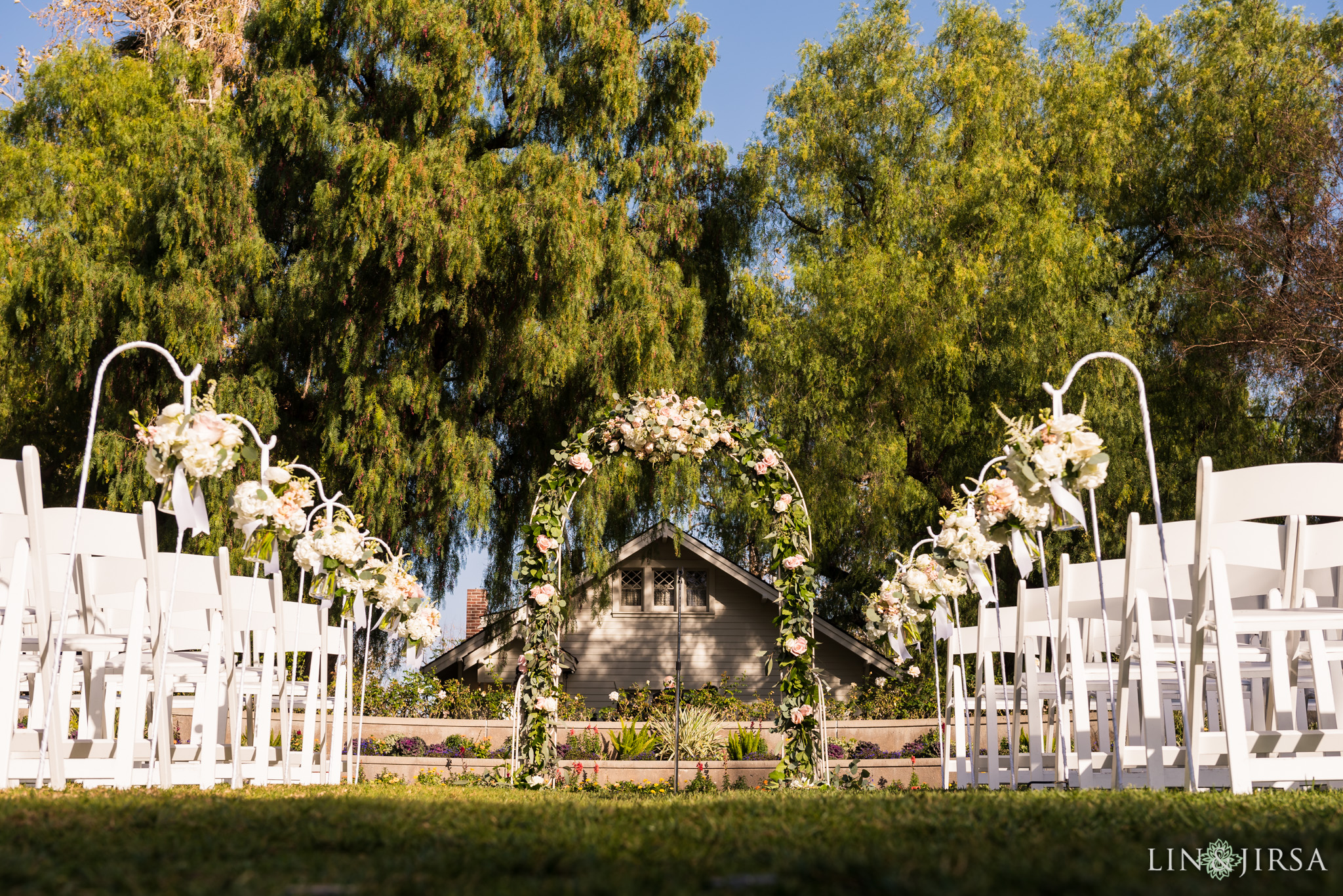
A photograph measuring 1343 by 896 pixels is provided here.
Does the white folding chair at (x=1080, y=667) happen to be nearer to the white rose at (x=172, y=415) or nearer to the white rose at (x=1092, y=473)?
the white rose at (x=1092, y=473)

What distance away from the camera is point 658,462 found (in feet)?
29.3

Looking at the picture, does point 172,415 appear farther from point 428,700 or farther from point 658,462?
point 428,700

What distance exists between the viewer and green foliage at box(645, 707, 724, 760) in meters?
12.3

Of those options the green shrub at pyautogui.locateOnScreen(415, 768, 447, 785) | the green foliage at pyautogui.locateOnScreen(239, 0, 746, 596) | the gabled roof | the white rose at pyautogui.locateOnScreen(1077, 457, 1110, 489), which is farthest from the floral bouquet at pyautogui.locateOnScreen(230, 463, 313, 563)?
the gabled roof

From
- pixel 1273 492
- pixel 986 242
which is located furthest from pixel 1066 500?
pixel 986 242

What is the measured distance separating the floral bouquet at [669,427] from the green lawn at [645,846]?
604 cm

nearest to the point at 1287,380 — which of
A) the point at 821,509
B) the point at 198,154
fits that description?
the point at 821,509

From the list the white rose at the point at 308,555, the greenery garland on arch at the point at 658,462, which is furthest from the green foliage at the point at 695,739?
the white rose at the point at 308,555

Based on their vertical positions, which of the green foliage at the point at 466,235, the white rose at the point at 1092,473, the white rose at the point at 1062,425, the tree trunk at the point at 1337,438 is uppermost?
the green foliage at the point at 466,235

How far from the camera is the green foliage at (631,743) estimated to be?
40.3 ft

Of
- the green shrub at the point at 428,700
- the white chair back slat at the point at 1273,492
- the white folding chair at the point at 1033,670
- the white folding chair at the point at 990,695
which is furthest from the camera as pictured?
the green shrub at the point at 428,700

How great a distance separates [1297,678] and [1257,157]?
13887 mm

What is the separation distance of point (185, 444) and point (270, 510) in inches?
35.6

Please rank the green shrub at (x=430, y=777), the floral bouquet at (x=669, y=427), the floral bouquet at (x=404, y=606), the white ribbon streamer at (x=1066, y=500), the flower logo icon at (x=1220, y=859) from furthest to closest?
the green shrub at (x=430, y=777)
the floral bouquet at (x=669, y=427)
the floral bouquet at (x=404, y=606)
the white ribbon streamer at (x=1066, y=500)
the flower logo icon at (x=1220, y=859)
